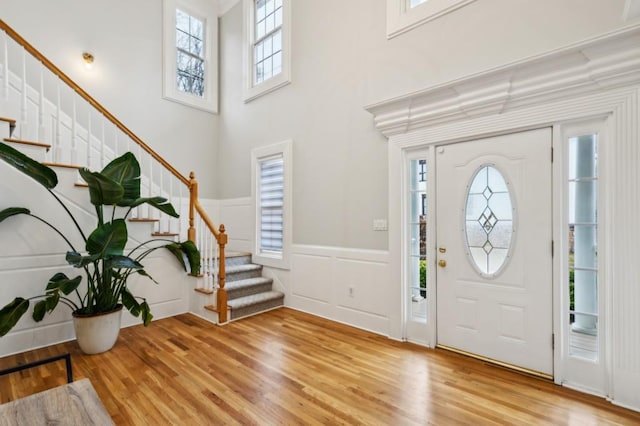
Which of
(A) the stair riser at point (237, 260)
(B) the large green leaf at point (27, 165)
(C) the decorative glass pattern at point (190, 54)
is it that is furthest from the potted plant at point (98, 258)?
(C) the decorative glass pattern at point (190, 54)

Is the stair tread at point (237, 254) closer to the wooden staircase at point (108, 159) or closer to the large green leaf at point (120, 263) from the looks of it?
the wooden staircase at point (108, 159)

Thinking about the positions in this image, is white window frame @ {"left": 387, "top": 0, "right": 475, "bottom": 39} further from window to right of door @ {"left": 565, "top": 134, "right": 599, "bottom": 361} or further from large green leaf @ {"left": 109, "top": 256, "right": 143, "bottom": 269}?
large green leaf @ {"left": 109, "top": 256, "right": 143, "bottom": 269}

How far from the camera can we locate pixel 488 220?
2.95 meters

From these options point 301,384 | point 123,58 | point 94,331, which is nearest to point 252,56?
point 123,58

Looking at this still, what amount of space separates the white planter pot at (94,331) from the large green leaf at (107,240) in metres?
0.75

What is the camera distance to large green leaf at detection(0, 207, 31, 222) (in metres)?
2.81

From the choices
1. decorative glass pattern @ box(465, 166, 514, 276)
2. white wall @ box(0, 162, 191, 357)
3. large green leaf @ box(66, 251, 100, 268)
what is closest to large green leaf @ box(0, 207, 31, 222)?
white wall @ box(0, 162, 191, 357)

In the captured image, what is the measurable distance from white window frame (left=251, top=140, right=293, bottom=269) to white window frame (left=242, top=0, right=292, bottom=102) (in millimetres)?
924

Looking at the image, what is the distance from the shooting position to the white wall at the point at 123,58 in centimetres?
422

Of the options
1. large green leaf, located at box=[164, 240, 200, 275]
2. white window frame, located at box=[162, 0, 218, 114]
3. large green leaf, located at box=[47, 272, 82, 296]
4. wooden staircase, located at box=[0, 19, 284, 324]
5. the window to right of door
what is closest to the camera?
the window to right of door

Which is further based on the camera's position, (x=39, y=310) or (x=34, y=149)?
(x=34, y=149)

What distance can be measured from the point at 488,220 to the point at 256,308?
305 centimetres

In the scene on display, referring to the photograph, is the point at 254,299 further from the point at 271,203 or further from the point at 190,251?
the point at 271,203

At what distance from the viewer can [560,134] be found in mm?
2564
